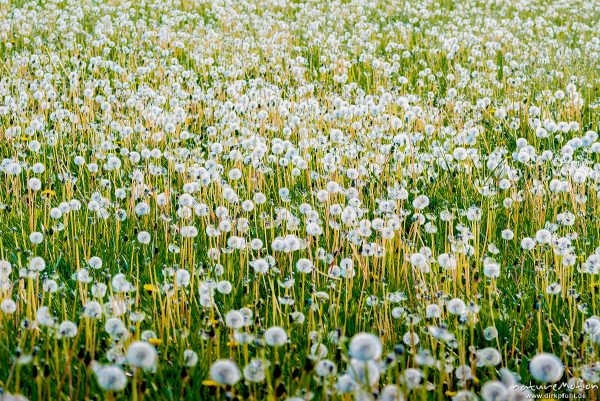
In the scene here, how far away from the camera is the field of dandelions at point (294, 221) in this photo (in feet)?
7.33

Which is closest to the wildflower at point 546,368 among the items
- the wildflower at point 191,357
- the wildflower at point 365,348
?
the wildflower at point 365,348

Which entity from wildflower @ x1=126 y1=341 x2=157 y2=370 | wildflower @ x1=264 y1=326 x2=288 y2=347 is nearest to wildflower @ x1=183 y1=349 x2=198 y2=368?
wildflower @ x1=264 y1=326 x2=288 y2=347

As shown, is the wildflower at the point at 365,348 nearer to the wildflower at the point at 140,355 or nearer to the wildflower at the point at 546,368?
the wildflower at the point at 546,368

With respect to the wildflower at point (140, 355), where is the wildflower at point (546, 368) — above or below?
below

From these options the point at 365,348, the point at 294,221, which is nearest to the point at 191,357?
the point at 365,348

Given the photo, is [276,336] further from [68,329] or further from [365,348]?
[68,329]

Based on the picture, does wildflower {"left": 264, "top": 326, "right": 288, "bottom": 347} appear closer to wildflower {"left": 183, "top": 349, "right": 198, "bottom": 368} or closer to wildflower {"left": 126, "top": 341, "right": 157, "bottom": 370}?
wildflower {"left": 183, "top": 349, "right": 198, "bottom": 368}

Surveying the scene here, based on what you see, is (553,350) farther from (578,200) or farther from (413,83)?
(413,83)

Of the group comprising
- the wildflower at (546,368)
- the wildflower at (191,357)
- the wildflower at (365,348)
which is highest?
the wildflower at (365,348)

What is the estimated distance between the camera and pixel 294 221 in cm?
332

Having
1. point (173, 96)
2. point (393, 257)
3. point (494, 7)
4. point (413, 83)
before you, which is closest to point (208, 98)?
point (173, 96)

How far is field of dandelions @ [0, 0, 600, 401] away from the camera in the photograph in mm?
2234

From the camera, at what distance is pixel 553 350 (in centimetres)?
254

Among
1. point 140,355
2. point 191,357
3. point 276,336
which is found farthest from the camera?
point 191,357
